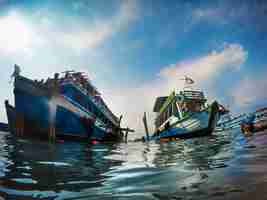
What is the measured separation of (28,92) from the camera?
14.6 meters

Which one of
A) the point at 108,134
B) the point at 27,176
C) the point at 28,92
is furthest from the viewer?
the point at 108,134

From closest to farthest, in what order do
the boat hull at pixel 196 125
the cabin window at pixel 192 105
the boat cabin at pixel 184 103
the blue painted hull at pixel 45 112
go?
the blue painted hull at pixel 45 112 → the boat hull at pixel 196 125 → the boat cabin at pixel 184 103 → the cabin window at pixel 192 105

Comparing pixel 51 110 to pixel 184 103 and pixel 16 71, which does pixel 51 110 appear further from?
pixel 184 103

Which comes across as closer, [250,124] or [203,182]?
[203,182]

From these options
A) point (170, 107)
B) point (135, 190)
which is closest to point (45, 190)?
point (135, 190)

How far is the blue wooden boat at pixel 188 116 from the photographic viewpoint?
69.1 ft

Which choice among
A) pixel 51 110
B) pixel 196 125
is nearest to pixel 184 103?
pixel 196 125

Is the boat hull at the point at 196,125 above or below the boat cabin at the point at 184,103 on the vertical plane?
below

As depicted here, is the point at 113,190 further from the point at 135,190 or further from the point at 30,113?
the point at 30,113

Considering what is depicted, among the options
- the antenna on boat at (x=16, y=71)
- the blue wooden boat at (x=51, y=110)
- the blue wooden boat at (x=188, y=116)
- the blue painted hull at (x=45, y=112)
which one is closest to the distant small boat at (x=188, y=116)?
the blue wooden boat at (x=188, y=116)

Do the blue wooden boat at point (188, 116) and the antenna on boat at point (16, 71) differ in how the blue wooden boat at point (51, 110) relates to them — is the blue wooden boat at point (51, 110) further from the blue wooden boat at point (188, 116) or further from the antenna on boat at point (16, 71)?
the blue wooden boat at point (188, 116)

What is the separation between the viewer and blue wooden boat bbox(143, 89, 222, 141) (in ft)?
69.1

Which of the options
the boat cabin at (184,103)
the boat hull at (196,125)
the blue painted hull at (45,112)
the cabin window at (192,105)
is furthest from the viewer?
the cabin window at (192,105)

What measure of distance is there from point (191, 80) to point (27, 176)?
22.1m
